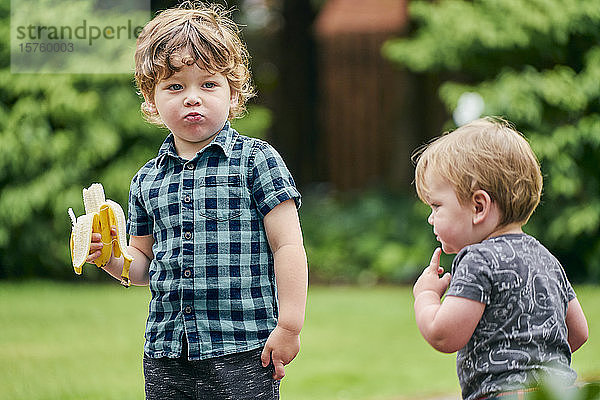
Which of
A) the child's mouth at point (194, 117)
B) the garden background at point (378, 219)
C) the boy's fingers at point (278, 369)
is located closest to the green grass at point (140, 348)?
the garden background at point (378, 219)

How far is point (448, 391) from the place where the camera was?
4391mm

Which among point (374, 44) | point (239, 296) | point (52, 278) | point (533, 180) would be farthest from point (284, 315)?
point (374, 44)

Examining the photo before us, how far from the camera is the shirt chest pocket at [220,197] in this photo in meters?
2.24

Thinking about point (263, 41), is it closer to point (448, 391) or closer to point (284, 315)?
point (448, 391)

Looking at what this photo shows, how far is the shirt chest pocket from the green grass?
2296 millimetres

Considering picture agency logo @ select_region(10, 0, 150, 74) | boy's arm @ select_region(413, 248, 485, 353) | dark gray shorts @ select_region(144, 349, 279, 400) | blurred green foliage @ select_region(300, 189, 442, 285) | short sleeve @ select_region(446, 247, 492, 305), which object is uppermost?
picture agency logo @ select_region(10, 0, 150, 74)

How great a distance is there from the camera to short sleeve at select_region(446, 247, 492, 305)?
1921 millimetres

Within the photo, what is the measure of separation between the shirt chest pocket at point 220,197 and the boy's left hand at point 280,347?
1.08 feet

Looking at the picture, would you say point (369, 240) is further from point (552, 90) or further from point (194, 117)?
point (194, 117)

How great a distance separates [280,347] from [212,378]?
20 centimetres

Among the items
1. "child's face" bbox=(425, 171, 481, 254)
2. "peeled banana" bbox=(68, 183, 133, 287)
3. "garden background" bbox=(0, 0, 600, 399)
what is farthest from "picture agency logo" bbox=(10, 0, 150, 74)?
"child's face" bbox=(425, 171, 481, 254)

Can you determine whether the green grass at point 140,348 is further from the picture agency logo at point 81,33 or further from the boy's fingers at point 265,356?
the picture agency logo at point 81,33

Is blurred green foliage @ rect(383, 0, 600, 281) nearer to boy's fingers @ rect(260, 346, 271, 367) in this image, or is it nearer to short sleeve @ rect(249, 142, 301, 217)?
short sleeve @ rect(249, 142, 301, 217)

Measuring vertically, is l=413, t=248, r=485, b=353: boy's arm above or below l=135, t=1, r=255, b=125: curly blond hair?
below
